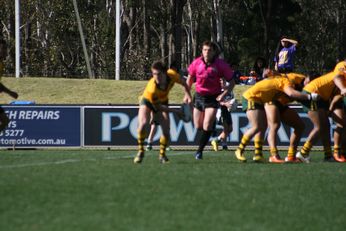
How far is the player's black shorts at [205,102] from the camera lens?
17078 millimetres

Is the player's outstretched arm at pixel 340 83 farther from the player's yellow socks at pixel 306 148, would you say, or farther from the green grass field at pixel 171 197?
the green grass field at pixel 171 197

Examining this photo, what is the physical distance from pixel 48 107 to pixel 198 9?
46200 millimetres

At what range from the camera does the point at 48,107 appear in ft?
76.1

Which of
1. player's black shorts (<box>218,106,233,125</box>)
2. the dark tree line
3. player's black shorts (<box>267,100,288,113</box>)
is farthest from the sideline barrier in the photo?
the dark tree line

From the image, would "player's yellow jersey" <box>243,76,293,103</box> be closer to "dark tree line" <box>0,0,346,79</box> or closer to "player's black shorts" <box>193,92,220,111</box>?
"player's black shorts" <box>193,92,220,111</box>

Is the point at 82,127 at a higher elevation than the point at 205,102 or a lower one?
lower

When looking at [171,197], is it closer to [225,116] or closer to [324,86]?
[324,86]

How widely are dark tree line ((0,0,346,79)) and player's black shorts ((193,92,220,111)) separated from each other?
24474 mm

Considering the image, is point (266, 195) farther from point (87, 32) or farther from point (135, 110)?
point (87, 32)

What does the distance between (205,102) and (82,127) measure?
21.6 feet

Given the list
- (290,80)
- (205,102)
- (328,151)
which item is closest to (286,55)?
(328,151)

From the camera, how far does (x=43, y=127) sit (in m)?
23.2

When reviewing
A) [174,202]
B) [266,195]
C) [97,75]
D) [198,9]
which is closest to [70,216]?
[174,202]

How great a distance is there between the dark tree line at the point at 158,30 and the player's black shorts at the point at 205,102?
2447 cm
